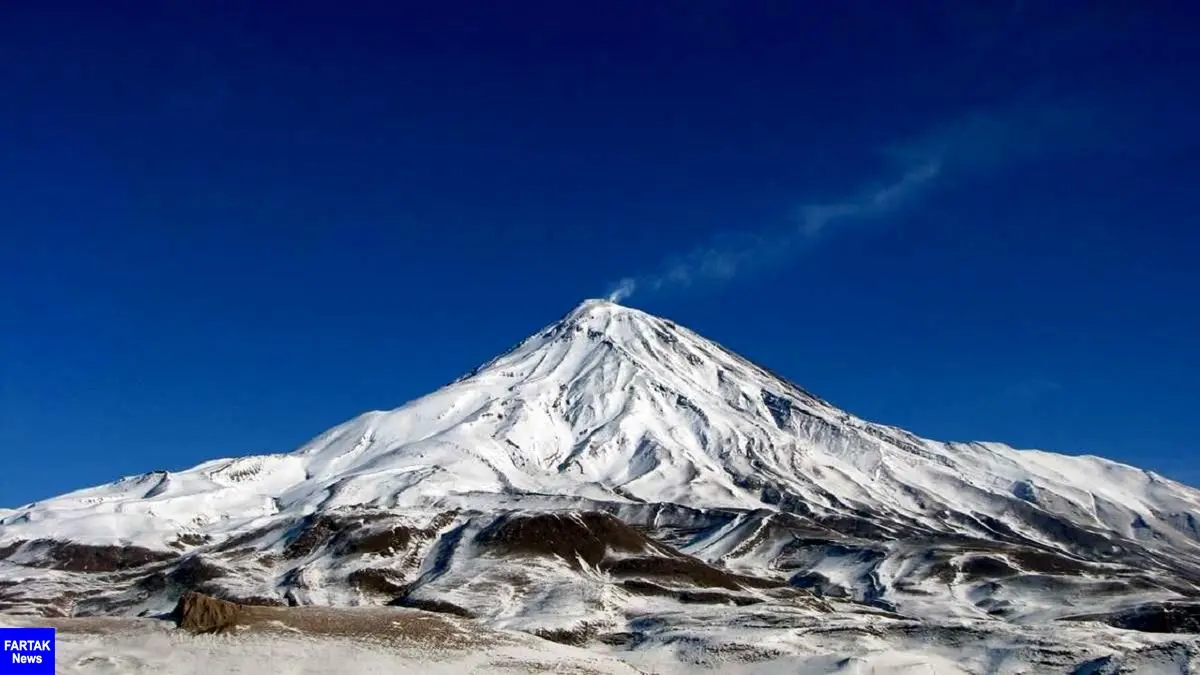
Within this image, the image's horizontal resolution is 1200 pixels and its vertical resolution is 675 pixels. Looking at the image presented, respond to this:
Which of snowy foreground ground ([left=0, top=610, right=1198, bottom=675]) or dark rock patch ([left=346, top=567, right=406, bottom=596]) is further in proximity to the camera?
dark rock patch ([left=346, top=567, right=406, bottom=596])

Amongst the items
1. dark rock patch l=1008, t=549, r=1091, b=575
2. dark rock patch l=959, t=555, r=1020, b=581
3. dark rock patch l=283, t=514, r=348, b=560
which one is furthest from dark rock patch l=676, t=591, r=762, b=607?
dark rock patch l=1008, t=549, r=1091, b=575

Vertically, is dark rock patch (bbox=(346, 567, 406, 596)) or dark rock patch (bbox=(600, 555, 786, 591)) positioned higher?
dark rock patch (bbox=(346, 567, 406, 596))

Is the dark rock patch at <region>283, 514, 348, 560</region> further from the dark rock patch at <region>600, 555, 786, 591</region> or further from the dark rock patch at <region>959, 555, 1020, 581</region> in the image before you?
the dark rock patch at <region>959, 555, 1020, 581</region>

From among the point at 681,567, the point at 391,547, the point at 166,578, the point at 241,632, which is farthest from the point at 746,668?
the point at 166,578

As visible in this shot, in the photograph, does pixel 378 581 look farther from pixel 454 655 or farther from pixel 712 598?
pixel 454 655

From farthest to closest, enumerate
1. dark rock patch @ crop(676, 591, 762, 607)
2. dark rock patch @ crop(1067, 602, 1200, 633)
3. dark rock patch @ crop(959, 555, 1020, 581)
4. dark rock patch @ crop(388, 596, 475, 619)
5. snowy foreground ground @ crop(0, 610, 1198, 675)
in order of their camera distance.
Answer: dark rock patch @ crop(959, 555, 1020, 581), dark rock patch @ crop(676, 591, 762, 607), dark rock patch @ crop(1067, 602, 1200, 633), dark rock patch @ crop(388, 596, 475, 619), snowy foreground ground @ crop(0, 610, 1198, 675)

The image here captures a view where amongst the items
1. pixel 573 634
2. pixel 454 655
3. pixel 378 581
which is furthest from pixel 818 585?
pixel 454 655

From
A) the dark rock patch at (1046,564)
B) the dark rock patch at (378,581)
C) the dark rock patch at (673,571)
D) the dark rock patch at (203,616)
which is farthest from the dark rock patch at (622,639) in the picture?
the dark rock patch at (1046,564)

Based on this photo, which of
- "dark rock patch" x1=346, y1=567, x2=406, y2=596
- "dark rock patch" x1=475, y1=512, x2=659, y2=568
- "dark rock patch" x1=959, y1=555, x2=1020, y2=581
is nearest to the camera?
"dark rock patch" x1=346, y1=567, x2=406, y2=596
